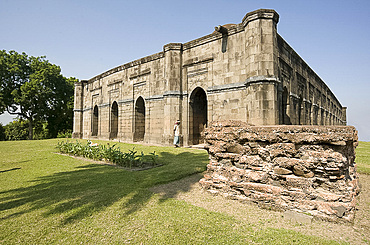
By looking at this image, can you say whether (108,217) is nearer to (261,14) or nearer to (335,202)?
(335,202)

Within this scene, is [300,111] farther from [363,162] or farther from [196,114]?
[196,114]

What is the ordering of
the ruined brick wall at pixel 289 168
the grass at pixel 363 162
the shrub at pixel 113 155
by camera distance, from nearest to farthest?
1. the ruined brick wall at pixel 289 168
2. the grass at pixel 363 162
3. the shrub at pixel 113 155

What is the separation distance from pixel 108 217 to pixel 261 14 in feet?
34.8

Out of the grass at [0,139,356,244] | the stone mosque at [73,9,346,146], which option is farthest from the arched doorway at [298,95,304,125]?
the grass at [0,139,356,244]

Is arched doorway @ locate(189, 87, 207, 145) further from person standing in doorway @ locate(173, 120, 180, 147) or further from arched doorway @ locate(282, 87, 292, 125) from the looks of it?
arched doorway @ locate(282, 87, 292, 125)

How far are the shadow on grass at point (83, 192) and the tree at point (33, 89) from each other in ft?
79.4

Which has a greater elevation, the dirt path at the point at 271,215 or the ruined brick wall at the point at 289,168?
the ruined brick wall at the point at 289,168

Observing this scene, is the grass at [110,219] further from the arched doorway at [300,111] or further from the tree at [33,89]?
the tree at [33,89]

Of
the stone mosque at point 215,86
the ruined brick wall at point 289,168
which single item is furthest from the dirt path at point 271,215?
the stone mosque at point 215,86

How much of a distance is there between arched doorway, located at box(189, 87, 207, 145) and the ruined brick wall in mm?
8890

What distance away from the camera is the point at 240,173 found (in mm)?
4051

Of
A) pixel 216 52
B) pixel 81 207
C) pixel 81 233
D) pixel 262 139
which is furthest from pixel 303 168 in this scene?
pixel 216 52

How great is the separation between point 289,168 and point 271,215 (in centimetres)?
88

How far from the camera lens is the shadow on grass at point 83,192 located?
11.3 feet
